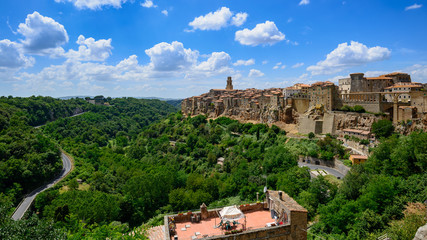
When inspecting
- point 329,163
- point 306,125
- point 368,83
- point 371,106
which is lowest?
point 329,163

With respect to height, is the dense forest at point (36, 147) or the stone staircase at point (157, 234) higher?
the dense forest at point (36, 147)

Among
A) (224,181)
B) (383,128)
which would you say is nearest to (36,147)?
(224,181)

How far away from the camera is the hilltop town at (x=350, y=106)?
35469 mm

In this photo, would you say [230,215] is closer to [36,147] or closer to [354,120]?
[354,120]

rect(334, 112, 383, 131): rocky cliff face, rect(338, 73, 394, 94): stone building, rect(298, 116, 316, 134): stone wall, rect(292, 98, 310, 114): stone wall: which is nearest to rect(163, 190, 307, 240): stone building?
rect(334, 112, 383, 131): rocky cliff face

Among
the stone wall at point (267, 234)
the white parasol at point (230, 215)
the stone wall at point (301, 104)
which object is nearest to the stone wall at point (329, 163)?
the stone wall at point (301, 104)

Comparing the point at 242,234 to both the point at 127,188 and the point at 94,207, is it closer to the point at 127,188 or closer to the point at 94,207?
the point at 94,207

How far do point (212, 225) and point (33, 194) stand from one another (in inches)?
1344

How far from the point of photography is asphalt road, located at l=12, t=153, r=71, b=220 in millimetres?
29439

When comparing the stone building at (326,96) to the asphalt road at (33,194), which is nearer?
the asphalt road at (33,194)

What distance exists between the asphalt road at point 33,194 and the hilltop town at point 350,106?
38.7 metres

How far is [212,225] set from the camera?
12305mm

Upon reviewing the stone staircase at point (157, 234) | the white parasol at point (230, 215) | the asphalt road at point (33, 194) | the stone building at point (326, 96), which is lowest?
the asphalt road at point (33, 194)

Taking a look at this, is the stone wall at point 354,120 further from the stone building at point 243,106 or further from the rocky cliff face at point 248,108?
the stone building at point 243,106
